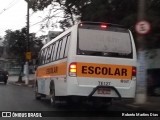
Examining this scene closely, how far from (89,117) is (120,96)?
1.42 m

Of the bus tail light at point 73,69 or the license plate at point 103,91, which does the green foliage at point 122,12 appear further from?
the bus tail light at point 73,69

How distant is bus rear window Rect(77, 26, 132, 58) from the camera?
1427 cm

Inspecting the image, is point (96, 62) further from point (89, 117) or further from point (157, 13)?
→ point (157, 13)

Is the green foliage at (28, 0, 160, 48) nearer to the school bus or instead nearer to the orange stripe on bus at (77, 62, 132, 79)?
the school bus

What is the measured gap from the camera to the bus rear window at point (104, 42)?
562 inches

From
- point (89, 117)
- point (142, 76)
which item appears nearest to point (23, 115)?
point (89, 117)

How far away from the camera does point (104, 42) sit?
1448cm

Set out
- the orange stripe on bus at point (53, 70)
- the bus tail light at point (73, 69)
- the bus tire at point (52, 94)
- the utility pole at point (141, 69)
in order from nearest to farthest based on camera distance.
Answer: the bus tail light at point (73, 69), the orange stripe on bus at point (53, 70), the bus tire at point (52, 94), the utility pole at point (141, 69)

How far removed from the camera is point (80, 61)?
13984 millimetres

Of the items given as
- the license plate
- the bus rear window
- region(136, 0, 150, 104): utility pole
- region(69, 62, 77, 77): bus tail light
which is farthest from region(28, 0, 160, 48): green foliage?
region(69, 62, 77, 77): bus tail light

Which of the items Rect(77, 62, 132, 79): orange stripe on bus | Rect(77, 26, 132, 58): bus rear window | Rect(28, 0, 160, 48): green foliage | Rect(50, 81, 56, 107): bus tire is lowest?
Rect(50, 81, 56, 107): bus tire

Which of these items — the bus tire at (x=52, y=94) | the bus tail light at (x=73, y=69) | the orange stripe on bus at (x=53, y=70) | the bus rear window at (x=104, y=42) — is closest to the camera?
the bus tail light at (x=73, y=69)

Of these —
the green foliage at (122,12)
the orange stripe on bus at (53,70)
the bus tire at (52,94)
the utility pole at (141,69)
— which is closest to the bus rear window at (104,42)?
the orange stripe on bus at (53,70)

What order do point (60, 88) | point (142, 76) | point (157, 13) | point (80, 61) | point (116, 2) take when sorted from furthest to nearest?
point (116, 2)
point (157, 13)
point (142, 76)
point (60, 88)
point (80, 61)
